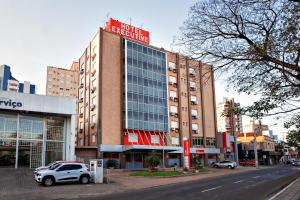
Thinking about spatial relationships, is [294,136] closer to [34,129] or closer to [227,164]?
[227,164]

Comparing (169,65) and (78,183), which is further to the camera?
(169,65)

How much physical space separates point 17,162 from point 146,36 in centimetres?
3296

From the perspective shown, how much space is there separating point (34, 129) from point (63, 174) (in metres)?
13.0

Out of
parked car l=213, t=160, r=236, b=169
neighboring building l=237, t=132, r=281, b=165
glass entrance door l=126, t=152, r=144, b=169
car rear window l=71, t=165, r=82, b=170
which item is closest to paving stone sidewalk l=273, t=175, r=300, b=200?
car rear window l=71, t=165, r=82, b=170

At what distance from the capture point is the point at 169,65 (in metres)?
59.1

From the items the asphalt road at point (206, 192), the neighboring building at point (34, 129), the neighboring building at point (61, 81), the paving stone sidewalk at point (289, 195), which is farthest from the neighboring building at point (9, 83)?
the paving stone sidewalk at point (289, 195)

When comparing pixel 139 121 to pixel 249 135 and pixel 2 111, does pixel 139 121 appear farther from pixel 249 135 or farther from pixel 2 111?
pixel 249 135

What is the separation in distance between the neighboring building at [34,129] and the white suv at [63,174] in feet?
36.0

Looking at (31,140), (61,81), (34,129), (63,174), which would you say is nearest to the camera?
(63,174)

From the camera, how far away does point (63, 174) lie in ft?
75.0

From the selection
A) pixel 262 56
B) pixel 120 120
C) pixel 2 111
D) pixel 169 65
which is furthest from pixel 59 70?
pixel 262 56

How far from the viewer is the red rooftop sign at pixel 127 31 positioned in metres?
52.2

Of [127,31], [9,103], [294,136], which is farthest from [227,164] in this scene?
[9,103]

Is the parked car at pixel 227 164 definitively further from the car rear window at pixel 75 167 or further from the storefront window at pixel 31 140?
the car rear window at pixel 75 167
